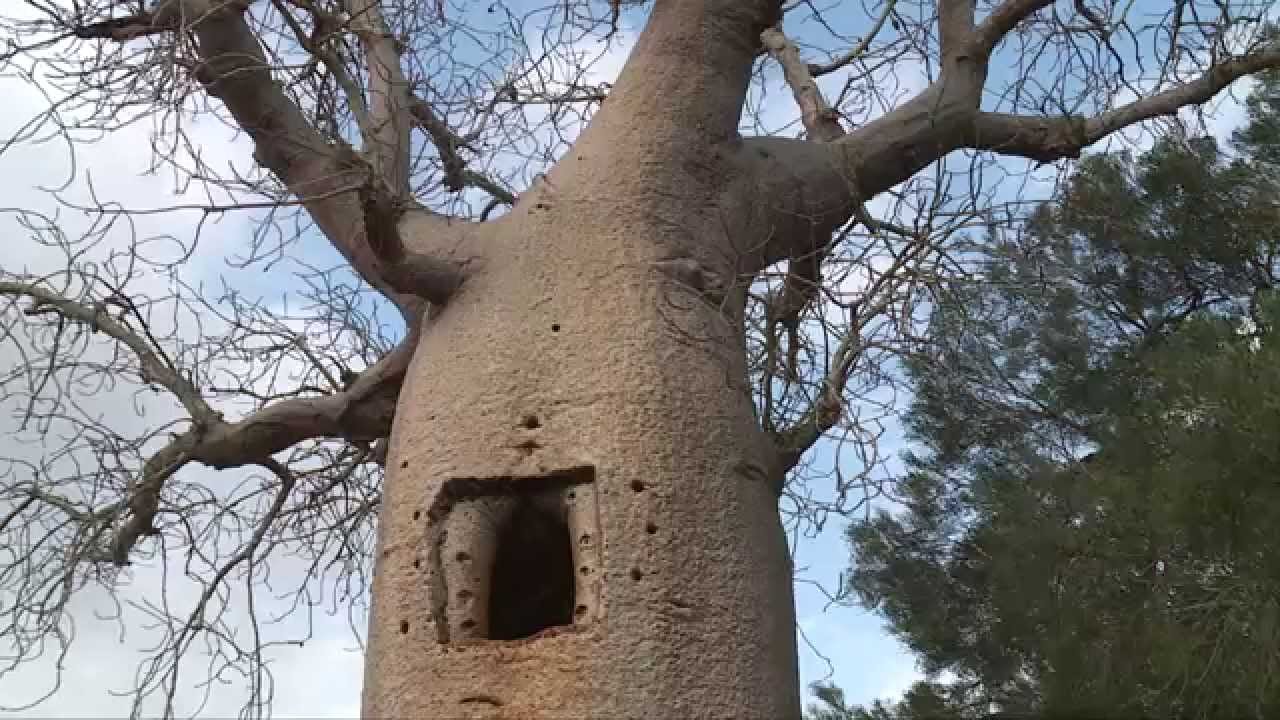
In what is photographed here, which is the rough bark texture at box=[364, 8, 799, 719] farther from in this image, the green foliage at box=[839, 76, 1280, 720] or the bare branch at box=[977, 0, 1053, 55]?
the bare branch at box=[977, 0, 1053, 55]

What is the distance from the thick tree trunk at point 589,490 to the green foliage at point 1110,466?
1.25 ft

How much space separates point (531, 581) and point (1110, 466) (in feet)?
7.27

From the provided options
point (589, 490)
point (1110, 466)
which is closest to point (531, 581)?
point (589, 490)

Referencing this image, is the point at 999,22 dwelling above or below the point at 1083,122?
above

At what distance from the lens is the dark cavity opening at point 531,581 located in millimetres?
1979

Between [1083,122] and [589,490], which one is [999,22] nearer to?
[1083,122]

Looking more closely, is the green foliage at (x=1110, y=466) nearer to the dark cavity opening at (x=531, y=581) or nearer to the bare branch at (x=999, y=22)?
the bare branch at (x=999, y=22)

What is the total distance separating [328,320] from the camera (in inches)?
115

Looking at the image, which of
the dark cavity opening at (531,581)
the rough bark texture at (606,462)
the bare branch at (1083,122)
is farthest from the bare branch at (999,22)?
the dark cavity opening at (531,581)

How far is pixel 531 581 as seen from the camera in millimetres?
2051

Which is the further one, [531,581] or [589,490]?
[531,581]

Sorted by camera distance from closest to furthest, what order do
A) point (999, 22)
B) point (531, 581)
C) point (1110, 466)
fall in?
point (531, 581)
point (999, 22)
point (1110, 466)

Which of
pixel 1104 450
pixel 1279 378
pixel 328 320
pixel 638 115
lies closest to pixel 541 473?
pixel 638 115

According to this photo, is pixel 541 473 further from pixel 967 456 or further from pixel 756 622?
pixel 967 456
